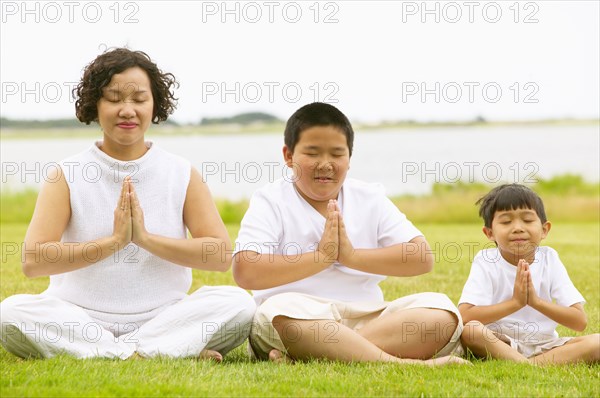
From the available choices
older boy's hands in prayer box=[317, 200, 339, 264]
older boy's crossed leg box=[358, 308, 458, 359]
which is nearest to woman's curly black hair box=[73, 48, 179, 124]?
older boy's hands in prayer box=[317, 200, 339, 264]

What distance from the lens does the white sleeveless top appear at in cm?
486

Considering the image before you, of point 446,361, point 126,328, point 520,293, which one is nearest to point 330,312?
point 446,361

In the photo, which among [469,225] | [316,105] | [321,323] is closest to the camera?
[321,323]

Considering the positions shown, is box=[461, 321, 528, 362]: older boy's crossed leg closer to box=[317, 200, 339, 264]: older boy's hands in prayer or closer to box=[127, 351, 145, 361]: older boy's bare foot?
box=[317, 200, 339, 264]: older boy's hands in prayer

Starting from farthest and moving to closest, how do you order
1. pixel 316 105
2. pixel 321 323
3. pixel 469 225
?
pixel 469 225, pixel 316 105, pixel 321 323

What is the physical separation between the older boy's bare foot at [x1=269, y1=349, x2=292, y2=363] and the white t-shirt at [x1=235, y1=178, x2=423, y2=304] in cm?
38

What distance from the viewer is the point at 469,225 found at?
1659cm

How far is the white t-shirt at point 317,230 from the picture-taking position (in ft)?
15.9

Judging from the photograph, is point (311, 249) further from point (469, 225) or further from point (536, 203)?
point (469, 225)

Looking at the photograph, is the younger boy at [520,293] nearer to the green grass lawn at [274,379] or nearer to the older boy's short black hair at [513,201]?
the older boy's short black hair at [513,201]

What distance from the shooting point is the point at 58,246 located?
4.59m

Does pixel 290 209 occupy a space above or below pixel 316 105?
below

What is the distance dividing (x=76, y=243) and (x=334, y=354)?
1.59 metres

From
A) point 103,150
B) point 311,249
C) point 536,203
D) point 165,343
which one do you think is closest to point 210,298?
point 165,343
